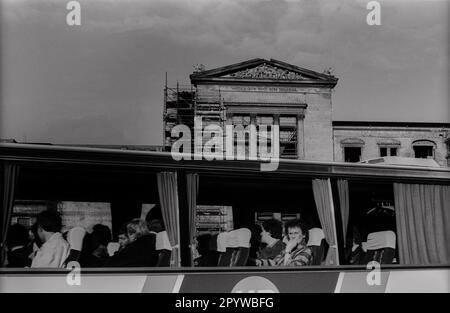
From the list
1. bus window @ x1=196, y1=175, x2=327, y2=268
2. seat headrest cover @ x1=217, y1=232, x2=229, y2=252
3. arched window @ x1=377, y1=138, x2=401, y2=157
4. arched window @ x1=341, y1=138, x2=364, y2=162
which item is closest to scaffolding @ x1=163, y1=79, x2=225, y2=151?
bus window @ x1=196, y1=175, x2=327, y2=268

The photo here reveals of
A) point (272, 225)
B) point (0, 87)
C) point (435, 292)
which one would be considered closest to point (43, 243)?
point (0, 87)

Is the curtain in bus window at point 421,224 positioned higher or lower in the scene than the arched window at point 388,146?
lower

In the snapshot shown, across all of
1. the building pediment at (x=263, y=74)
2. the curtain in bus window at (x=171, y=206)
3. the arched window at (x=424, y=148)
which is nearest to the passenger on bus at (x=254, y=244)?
the curtain in bus window at (x=171, y=206)

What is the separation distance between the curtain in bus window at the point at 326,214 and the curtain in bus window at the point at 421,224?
2.88ft

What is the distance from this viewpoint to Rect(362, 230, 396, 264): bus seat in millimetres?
6230

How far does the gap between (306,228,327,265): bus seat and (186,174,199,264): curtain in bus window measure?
1.33 m

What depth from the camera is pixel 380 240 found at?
20.8 feet

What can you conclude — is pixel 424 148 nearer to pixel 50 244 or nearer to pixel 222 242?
pixel 222 242

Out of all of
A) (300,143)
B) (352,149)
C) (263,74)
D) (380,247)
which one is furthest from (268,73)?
(352,149)

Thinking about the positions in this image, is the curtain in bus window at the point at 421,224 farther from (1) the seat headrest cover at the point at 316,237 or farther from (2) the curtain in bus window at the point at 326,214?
(1) the seat headrest cover at the point at 316,237

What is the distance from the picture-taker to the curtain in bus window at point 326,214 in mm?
5938

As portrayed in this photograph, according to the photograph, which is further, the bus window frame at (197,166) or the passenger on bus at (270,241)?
the passenger on bus at (270,241)

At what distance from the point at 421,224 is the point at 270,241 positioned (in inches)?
73.3
